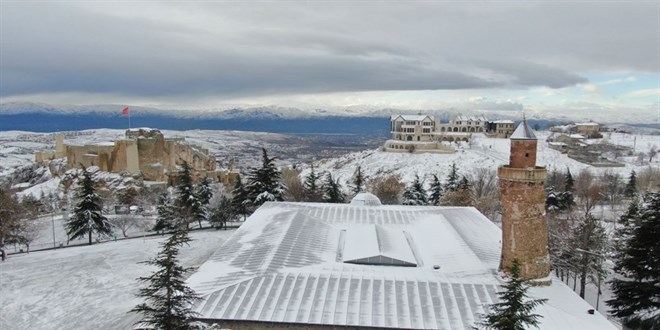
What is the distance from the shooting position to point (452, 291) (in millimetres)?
15141

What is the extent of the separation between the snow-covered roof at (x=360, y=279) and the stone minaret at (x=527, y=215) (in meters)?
1.07

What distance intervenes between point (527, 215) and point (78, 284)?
22.5m

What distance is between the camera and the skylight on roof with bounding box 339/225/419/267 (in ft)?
59.0

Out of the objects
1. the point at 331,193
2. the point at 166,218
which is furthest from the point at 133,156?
the point at 331,193

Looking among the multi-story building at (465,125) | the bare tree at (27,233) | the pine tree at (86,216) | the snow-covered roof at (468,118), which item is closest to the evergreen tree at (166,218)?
the pine tree at (86,216)

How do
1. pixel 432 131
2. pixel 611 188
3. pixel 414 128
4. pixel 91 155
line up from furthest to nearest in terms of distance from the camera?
pixel 432 131 < pixel 414 128 < pixel 91 155 < pixel 611 188

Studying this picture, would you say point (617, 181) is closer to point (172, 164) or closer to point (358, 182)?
point (358, 182)

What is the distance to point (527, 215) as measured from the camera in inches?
622

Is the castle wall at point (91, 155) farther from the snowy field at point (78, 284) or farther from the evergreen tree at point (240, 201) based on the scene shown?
the snowy field at point (78, 284)

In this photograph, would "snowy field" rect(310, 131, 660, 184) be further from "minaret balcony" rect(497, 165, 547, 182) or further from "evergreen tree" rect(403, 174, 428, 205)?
"minaret balcony" rect(497, 165, 547, 182)

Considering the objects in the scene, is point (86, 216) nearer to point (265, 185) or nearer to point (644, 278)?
point (265, 185)

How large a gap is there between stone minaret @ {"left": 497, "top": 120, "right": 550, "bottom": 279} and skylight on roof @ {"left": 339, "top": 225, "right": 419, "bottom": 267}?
4.01 m

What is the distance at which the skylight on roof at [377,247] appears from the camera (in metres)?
18.0

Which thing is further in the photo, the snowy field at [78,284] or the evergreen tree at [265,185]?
the evergreen tree at [265,185]
